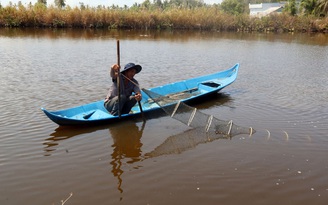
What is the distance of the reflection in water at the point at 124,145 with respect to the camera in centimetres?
485

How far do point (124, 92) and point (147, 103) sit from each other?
1250 millimetres

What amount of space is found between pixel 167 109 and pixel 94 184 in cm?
259

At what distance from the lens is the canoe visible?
6082 mm

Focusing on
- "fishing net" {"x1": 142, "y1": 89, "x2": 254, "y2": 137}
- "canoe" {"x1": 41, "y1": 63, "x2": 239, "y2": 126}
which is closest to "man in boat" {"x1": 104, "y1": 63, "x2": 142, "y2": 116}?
"canoe" {"x1": 41, "y1": 63, "x2": 239, "y2": 126}

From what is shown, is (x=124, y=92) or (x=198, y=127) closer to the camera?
(x=198, y=127)

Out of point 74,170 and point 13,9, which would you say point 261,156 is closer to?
point 74,170

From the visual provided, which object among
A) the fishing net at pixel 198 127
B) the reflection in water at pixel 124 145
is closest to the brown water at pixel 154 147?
the reflection in water at pixel 124 145

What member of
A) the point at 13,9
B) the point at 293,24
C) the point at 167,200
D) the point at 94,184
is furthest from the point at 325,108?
the point at 293,24

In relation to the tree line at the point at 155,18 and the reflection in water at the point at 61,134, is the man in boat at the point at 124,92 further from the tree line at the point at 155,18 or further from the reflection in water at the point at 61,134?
the tree line at the point at 155,18

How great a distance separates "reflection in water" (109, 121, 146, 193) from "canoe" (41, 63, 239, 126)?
0.91 ft

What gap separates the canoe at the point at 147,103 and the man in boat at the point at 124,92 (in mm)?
166

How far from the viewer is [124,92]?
6.63 meters

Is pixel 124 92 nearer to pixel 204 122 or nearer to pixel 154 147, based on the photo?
pixel 154 147

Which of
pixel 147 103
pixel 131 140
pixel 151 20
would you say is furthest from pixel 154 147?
pixel 151 20
